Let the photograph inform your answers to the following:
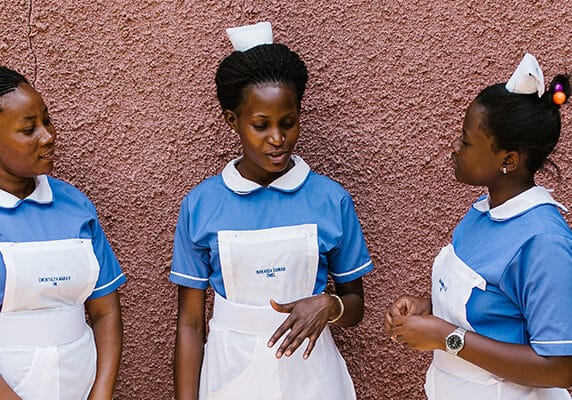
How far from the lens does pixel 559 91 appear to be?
75.0 inches

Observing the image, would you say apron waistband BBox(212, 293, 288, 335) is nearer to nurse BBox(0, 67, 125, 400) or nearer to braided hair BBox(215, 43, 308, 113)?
nurse BBox(0, 67, 125, 400)

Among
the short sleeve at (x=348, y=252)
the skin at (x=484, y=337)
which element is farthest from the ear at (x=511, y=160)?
the short sleeve at (x=348, y=252)

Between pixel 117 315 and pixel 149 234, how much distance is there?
0.45m

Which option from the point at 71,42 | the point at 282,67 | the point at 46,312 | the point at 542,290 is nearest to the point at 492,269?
the point at 542,290

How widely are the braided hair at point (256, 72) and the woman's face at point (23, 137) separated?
1.57 ft

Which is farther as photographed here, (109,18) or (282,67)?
(109,18)

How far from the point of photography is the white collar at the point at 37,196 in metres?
2.18

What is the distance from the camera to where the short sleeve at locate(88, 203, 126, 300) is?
2309mm

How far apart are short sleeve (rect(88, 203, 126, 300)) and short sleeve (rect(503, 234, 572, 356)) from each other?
1.11 m

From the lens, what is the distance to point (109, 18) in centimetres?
269

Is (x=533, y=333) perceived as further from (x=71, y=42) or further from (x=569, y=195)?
(x=71, y=42)

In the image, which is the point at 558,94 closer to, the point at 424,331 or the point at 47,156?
the point at 424,331

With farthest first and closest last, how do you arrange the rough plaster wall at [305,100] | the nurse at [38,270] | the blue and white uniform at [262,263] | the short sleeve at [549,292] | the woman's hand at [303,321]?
the rough plaster wall at [305,100] < the blue and white uniform at [262,263] < the nurse at [38,270] < the woman's hand at [303,321] < the short sleeve at [549,292]

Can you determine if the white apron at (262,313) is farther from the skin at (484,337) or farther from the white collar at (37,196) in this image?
the white collar at (37,196)
